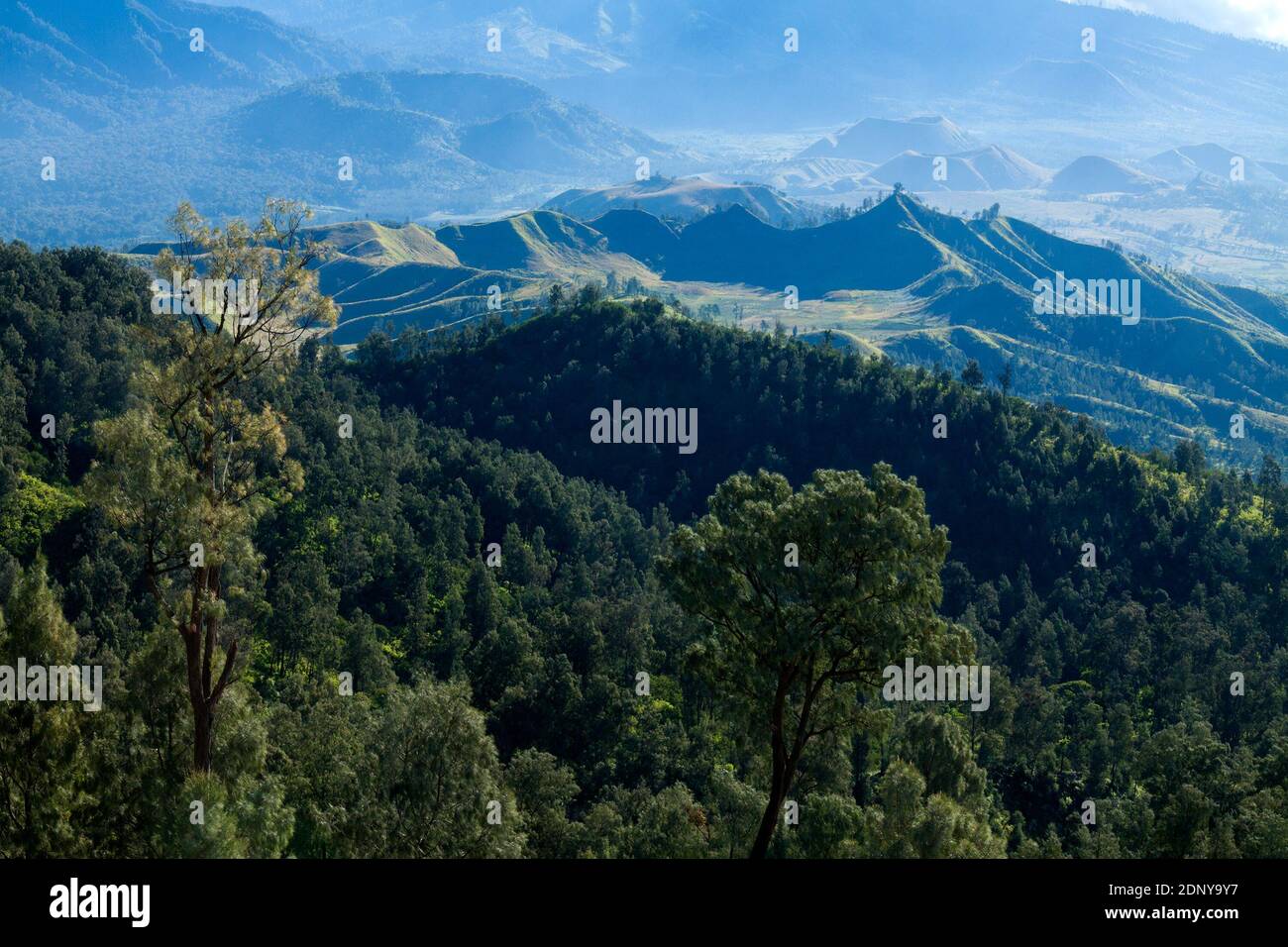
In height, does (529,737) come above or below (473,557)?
below

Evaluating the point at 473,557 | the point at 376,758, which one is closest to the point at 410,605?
the point at 473,557

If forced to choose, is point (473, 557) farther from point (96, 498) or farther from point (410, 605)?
point (96, 498)

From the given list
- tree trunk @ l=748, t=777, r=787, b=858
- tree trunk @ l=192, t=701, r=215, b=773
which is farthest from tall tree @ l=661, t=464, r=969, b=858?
tree trunk @ l=192, t=701, r=215, b=773

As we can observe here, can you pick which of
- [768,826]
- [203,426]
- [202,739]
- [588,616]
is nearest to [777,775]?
[768,826]

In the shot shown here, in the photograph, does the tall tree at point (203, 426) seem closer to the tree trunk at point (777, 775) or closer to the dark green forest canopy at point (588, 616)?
the dark green forest canopy at point (588, 616)

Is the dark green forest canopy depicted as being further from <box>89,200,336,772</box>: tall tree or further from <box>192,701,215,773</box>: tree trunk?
<box>89,200,336,772</box>: tall tree
